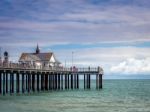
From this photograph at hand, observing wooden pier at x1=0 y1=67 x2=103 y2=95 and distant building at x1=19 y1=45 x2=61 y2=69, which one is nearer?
wooden pier at x1=0 y1=67 x2=103 y2=95

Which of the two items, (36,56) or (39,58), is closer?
(39,58)

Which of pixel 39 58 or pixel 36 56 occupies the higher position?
pixel 36 56

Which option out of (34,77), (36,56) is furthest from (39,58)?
(34,77)

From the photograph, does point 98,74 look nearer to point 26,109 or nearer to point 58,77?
point 58,77

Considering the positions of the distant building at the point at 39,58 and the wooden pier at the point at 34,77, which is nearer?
the wooden pier at the point at 34,77

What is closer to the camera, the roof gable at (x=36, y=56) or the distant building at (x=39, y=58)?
the distant building at (x=39, y=58)

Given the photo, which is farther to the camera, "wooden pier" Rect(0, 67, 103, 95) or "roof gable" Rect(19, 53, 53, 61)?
"roof gable" Rect(19, 53, 53, 61)

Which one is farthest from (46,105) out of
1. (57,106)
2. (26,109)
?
(26,109)

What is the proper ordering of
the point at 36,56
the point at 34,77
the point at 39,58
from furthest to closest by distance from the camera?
the point at 36,56, the point at 39,58, the point at 34,77

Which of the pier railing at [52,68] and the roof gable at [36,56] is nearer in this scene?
the pier railing at [52,68]

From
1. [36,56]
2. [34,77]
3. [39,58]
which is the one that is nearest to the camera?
[34,77]

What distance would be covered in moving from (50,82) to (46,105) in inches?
1191

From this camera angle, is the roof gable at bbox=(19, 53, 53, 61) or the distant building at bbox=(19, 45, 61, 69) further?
the roof gable at bbox=(19, 53, 53, 61)

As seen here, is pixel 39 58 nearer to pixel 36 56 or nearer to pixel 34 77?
pixel 36 56
